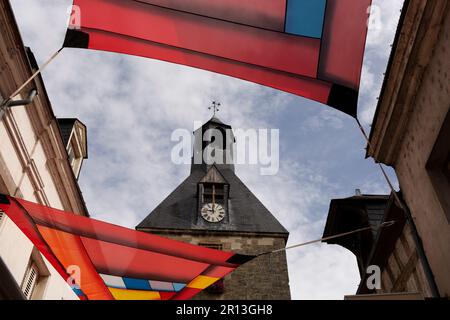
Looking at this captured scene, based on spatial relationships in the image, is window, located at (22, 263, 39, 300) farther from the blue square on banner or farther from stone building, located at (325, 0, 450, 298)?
the blue square on banner

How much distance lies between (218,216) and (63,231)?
1406 centimetres

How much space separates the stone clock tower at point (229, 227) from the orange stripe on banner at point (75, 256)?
10.1m

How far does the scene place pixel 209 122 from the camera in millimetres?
28969

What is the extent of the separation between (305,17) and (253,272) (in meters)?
13.1

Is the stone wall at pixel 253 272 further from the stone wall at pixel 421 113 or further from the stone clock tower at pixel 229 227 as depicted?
the stone wall at pixel 421 113

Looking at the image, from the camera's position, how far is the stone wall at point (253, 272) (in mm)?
14922

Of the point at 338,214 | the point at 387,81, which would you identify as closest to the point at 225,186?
the point at 338,214

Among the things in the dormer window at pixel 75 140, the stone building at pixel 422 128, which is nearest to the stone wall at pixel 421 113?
the stone building at pixel 422 128

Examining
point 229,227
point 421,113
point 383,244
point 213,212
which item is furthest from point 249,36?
point 213,212

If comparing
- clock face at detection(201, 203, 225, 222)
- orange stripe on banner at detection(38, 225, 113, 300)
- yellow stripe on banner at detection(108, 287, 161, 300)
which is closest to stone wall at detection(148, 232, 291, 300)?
clock face at detection(201, 203, 225, 222)

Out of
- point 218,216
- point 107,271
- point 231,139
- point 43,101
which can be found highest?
point 231,139

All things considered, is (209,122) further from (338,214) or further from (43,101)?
(43,101)

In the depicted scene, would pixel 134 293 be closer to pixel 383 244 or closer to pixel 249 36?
pixel 249 36

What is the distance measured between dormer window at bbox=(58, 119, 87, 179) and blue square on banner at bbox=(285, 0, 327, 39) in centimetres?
826
